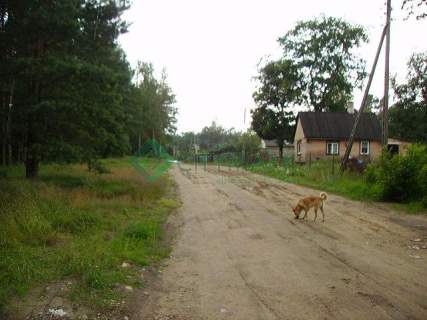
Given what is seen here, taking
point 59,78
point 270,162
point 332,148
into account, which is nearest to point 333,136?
point 332,148

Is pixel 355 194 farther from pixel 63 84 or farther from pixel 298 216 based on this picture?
pixel 63 84

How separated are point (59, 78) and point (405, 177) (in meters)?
14.0

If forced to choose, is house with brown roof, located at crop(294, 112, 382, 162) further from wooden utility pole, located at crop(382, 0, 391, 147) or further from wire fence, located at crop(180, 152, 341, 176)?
wooden utility pole, located at crop(382, 0, 391, 147)

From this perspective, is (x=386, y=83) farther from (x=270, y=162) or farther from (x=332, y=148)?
(x=332, y=148)

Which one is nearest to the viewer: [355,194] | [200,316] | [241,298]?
[200,316]

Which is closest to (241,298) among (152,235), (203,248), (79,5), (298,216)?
(203,248)

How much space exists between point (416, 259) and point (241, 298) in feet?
13.5

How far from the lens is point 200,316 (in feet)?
16.2

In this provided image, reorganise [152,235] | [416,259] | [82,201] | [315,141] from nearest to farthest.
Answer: [416,259] → [152,235] → [82,201] → [315,141]

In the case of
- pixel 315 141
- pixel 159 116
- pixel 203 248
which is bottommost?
pixel 203 248

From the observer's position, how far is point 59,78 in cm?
1562

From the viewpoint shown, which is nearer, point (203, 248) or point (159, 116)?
point (203, 248)

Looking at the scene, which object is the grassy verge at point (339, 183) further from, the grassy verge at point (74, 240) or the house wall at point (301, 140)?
the house wall at point (301, 140)

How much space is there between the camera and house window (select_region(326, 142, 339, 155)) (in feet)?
151
